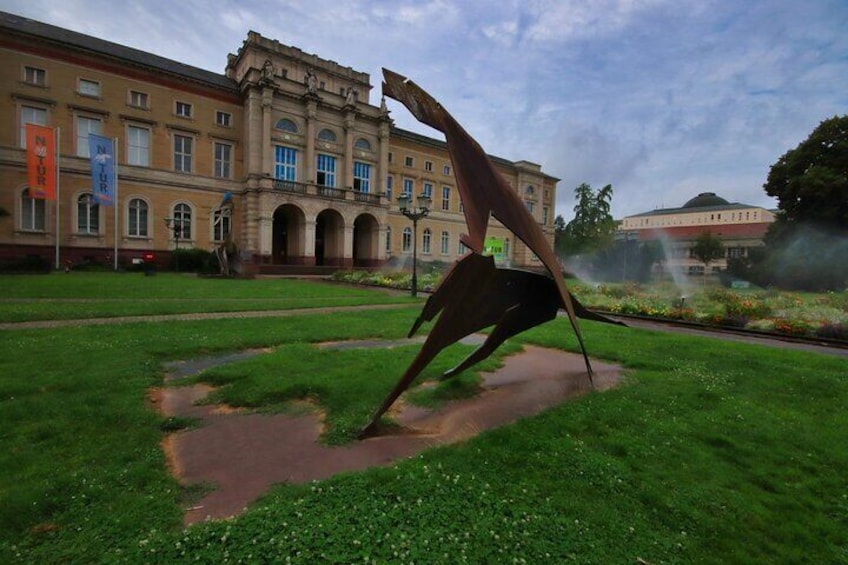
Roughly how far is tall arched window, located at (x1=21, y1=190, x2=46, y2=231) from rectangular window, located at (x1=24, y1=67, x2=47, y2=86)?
7701 millimetres

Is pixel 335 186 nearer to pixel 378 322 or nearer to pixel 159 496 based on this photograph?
pixel 378 322

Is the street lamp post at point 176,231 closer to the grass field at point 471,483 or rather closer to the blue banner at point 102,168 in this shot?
the blue banner at point 102,168

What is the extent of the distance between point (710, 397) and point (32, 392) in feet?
28.2

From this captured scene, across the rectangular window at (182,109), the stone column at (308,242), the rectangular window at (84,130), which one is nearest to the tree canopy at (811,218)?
the stone column at (308,242)

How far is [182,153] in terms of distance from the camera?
35.3m

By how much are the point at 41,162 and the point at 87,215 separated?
5.25 meters

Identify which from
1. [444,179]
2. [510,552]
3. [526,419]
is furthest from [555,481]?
[444,179]

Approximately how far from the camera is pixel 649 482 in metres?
3.46

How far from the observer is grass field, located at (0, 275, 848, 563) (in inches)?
103

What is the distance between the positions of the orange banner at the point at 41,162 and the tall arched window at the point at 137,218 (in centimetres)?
550

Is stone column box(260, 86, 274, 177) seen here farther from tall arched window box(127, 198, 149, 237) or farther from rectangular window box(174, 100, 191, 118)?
tall arched window box(127, 198, 149, 237)

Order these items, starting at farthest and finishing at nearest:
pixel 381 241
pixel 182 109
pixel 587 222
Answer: pixel 587 222
pixel 381 241
pixel 182 109

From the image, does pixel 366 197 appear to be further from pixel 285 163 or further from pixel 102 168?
pixel 102 168

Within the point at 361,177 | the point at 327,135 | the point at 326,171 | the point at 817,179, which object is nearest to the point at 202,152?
the point at 326,171
